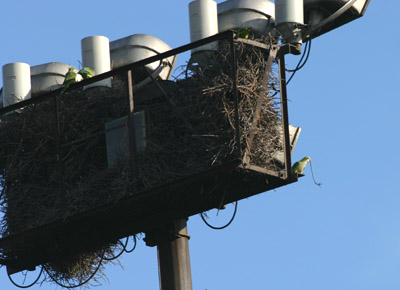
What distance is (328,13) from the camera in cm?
1675

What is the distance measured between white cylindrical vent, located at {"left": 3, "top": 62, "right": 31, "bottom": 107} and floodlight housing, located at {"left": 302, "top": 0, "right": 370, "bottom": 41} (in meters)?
3.21

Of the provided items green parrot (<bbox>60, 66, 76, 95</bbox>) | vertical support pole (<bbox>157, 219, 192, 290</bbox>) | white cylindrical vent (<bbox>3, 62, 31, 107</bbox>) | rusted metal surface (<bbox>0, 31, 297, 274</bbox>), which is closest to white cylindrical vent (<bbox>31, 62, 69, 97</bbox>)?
white cylindrical vent (<bbox>3, 62, 31, 107</bbox>)

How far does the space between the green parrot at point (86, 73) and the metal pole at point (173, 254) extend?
1.81 m

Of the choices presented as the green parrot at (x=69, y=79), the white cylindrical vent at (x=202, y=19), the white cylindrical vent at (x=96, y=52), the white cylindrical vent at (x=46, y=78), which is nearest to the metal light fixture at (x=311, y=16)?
the white cylindrical vent at (x=202, y=19)

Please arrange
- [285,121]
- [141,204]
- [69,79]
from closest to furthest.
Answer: [285,121] → [141,204] → [69,79]

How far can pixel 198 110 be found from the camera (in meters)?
15.9

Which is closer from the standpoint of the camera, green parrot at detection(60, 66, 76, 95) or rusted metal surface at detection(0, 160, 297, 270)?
rusted metal surface at detection(0, 160, 297, 270)

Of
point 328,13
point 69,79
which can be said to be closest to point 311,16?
point 328,13

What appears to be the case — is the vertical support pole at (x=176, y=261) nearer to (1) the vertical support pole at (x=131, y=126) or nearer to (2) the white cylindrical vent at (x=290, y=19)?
(1) the vertical support pole at (x=131, y=126)

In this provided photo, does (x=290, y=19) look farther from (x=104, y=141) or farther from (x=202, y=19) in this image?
(x=104, y=141)

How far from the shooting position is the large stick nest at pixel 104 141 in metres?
15.7

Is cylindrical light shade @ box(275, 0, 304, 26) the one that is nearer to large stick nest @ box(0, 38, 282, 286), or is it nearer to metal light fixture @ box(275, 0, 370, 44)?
metal light fixture @ box(275, 0, 370, 44)

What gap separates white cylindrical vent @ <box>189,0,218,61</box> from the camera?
16.5 m

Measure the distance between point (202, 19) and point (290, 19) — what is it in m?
0.91
